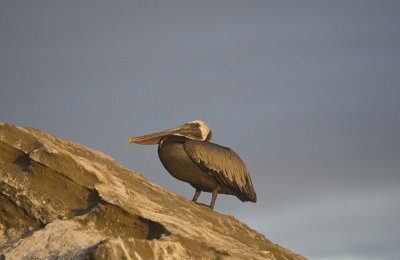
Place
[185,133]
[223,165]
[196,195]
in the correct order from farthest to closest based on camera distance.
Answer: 1. [185,133]
2. [196,195]
3. [223,165]

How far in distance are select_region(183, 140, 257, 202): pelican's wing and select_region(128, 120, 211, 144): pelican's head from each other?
797 mm

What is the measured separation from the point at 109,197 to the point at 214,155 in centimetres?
426

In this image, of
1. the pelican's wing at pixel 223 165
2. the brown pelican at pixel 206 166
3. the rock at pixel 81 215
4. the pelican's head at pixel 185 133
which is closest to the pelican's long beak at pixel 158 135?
the pelican's head at pixel 185 133

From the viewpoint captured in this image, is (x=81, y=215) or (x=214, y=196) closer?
(x=81, y=215)

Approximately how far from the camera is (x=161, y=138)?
47.5 feet

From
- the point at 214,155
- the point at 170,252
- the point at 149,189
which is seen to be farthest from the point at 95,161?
the point at 170,252

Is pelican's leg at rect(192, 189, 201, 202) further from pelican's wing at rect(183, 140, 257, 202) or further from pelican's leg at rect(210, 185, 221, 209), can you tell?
pelican's wing at rect(183, 140, 257, 202)

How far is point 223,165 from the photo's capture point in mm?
13695

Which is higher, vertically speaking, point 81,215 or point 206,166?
point 206,166

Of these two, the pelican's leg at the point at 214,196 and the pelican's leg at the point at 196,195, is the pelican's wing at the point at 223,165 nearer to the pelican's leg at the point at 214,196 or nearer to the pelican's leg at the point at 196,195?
the pelican's leg at the point at 214,196

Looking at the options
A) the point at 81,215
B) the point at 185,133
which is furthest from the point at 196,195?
the point at 81,215

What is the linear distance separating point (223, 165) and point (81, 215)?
467 centimetres

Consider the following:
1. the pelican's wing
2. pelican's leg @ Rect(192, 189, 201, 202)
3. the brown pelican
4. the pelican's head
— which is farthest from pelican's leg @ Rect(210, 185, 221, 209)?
the pelican's head

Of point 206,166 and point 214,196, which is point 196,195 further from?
point 206,166
